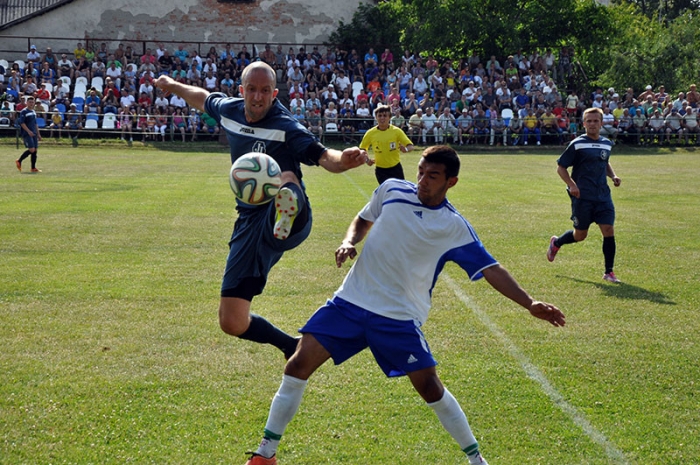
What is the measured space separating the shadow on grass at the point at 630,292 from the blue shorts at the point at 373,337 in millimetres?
5146

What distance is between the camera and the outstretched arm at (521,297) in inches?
159

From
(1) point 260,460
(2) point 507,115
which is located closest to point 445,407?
(1) point 260,460

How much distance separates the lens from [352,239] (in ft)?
14.6

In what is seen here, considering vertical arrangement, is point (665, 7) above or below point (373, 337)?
above

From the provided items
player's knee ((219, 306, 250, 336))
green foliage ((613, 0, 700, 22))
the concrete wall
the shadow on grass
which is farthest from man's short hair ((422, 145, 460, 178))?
green foliage ((613, 0, 700, 22))

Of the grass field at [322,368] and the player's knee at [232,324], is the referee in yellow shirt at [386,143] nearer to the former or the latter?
the grass field at [322,368]

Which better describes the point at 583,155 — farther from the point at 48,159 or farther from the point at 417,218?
the point at 48,159

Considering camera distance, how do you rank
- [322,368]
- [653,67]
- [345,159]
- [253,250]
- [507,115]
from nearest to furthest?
[345,159]
[253,250]
[322,368]
[507,115]
[653,67]

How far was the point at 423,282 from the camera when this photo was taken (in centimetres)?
430

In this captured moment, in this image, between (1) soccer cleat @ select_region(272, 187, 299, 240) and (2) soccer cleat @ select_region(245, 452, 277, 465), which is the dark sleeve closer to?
(1) soccer cleat @ select_region(272, 187, 299, 240)

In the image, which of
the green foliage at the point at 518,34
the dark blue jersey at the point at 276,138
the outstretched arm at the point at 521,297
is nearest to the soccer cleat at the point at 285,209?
the dark blue jersey at the point at 276,138

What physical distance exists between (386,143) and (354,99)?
66.2ft

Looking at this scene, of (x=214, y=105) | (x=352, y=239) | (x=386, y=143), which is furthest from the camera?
(x=386, y=143)

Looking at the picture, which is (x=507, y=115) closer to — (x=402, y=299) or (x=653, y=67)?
(x=653, y=67)
